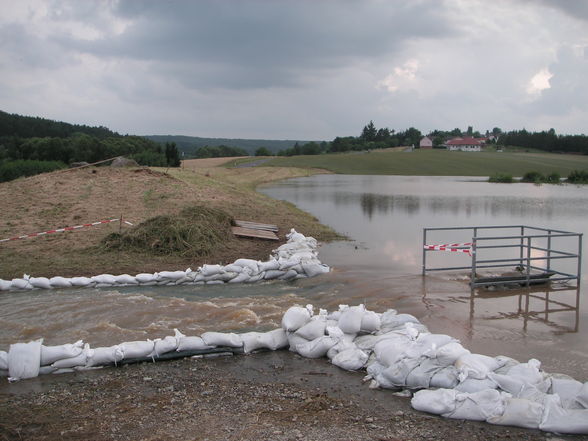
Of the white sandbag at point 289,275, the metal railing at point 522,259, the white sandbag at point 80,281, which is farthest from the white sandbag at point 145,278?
the metal railing at point 522,259

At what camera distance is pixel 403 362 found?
5930mm

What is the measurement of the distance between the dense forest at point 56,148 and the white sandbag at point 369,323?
3648 cm

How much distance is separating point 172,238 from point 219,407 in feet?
28.0

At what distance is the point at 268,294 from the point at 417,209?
54.6 feet

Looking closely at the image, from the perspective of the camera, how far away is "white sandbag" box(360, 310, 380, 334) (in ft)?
23.3

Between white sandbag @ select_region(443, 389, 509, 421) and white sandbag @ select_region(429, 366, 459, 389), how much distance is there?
344 mm

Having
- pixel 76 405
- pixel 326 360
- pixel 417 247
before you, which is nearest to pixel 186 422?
pixel 76 405

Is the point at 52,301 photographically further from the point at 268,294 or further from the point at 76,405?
the point at 76,405

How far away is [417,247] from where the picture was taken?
49.6 ft

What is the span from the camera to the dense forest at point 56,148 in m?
40.6

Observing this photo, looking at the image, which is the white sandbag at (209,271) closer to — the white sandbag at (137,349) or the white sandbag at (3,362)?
the white sandbag at (137,349)

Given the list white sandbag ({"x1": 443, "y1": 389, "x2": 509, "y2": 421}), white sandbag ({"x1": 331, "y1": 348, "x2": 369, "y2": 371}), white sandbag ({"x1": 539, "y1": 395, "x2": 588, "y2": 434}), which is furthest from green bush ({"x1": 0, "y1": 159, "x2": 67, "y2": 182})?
white sandbag ({"x1": 539, "y1": 395, "x2": 588, "y2": 434})

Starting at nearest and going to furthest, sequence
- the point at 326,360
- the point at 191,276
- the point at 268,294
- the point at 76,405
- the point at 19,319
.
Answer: the point at 76,405, the point at 326,360, the point at 19,319, the point at 268,294, the point at 191,276

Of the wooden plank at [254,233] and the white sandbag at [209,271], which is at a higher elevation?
the wooden plank at [254,233]
